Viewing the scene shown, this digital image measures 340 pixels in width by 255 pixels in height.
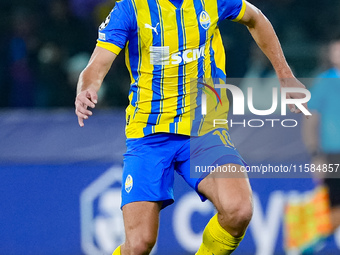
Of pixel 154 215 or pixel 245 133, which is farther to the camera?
pixel 245 133

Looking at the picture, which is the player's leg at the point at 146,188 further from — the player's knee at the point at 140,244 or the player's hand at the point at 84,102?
the player's hand at the point at 84,102

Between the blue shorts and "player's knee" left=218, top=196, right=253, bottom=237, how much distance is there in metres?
0.29

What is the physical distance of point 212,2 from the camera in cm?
498

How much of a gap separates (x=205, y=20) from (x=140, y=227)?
4.38ft

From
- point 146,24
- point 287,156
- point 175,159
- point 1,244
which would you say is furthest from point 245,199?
point 1,244

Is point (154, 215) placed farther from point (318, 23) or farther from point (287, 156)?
point (318, 23)

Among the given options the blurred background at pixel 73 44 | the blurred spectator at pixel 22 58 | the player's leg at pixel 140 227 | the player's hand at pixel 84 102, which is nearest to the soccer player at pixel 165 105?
the player's leg at pixel 140 227

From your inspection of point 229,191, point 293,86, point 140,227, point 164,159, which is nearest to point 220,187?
point 229,191

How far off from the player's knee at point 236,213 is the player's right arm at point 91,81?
0.96m

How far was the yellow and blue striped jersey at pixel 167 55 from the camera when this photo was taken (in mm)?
4820

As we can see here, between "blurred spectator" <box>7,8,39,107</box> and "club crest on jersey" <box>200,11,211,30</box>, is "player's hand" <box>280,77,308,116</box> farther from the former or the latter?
"blurred spectator" <box>7,8,39,107</box>

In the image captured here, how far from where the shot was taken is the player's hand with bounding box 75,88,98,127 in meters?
4.21

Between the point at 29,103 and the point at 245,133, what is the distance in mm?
2023

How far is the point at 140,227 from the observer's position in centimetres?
480
